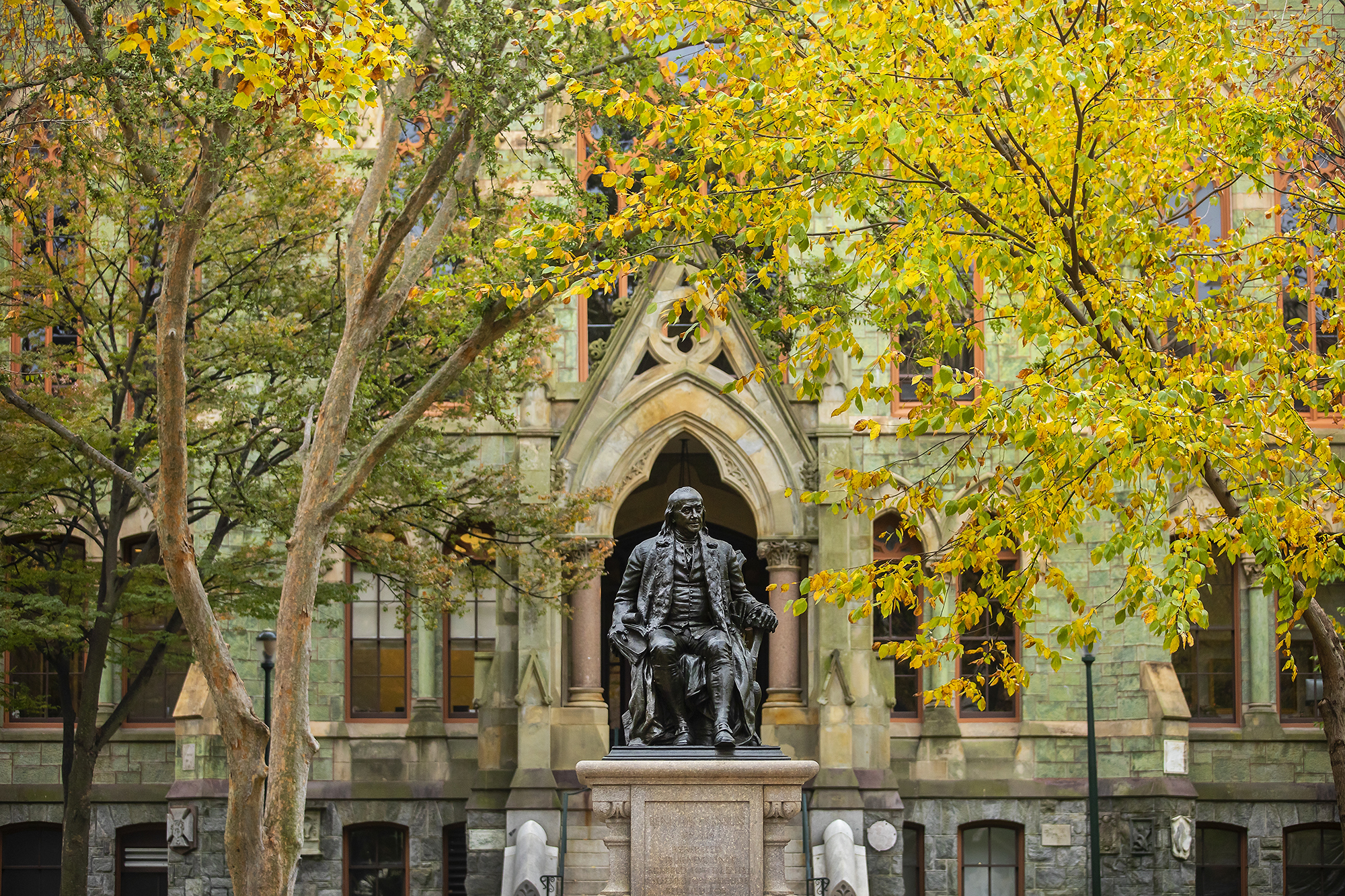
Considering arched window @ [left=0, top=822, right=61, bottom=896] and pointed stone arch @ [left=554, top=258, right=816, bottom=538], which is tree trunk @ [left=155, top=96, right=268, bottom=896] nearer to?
pointed stone arch @ [left=554, top=258, right=816, bottom=538]

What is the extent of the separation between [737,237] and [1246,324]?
13.7 feet

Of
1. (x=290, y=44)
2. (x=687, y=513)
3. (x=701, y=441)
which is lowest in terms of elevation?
(x=687, y=513)

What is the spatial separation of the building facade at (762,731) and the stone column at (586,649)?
0.03 m

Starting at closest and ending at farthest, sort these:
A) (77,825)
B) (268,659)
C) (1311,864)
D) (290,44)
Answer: (290,44) → (77,825) → (268,659) → (1311,864)

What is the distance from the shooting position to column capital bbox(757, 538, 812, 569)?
21.3 m

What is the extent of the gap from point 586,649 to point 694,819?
10.1 m

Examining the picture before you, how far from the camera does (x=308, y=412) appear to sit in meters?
16.1

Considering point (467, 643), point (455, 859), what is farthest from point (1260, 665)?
point (455, 859)

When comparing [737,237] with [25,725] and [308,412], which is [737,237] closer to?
[308,412]

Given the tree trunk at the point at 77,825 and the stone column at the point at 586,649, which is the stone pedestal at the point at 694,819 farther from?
the stone column at the point at 586,649

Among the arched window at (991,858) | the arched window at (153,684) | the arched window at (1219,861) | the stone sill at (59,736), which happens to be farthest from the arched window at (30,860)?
the arched window at (1219,861)

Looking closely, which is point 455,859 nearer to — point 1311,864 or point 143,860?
Answer: point 143,860

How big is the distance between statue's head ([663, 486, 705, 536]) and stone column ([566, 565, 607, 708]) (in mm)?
9126

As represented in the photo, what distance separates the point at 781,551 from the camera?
21.3m
